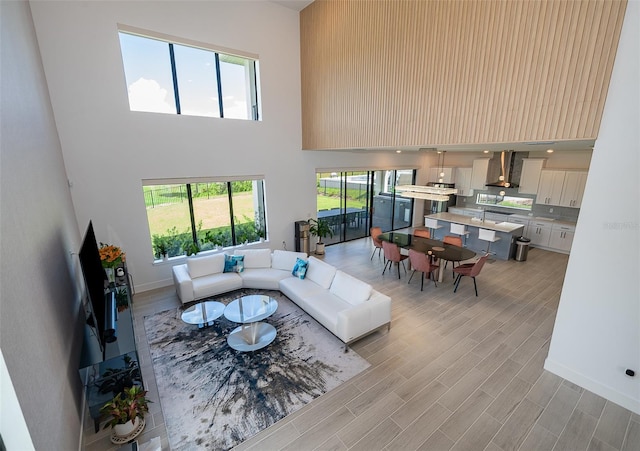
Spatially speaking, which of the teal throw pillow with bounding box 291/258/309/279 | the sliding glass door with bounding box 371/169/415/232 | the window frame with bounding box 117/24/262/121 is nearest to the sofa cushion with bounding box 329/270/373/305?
the teal throw pillow with bounding box 291/258/309/279

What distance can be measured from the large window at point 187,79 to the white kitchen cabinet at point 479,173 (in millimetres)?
7436

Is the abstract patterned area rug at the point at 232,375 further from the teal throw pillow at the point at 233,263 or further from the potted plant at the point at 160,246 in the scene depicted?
Answer: the potted plant at the point at 160,246

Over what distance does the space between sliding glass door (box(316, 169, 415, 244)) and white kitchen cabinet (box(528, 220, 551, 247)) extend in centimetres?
389

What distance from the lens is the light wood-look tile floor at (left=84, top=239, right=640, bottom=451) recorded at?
8.98ft

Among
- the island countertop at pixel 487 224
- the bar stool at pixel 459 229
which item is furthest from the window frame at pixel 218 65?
the island countertop at pixel 487 224

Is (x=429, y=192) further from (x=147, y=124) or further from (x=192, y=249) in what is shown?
(x=147, y=124)

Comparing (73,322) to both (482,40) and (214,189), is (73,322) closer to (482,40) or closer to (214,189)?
(214,189)

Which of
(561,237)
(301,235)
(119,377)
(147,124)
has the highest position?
(147,124)

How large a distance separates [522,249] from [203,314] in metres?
7.89

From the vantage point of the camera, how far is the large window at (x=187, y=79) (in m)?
5.32

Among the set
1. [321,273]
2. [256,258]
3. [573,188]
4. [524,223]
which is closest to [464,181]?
[524,223]

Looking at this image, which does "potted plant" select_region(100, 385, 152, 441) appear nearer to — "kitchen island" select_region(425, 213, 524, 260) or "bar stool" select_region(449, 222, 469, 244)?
"bar stool" select_region(449, 222, 469, 244)

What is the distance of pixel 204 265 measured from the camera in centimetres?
567

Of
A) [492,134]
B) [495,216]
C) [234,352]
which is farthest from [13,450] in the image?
[495,216]
